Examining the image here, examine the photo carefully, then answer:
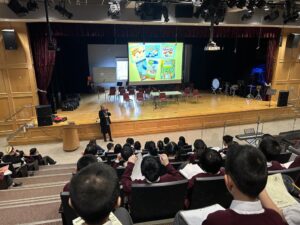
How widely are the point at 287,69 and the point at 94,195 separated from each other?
1215 cm

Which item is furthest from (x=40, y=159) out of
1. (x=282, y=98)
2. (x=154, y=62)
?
(x=282, y=98)

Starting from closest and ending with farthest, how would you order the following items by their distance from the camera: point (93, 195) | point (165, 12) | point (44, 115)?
1. point (93, 195)
2. point (165, 12)
3. point (44, 115)

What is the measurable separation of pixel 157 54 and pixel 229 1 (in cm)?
505

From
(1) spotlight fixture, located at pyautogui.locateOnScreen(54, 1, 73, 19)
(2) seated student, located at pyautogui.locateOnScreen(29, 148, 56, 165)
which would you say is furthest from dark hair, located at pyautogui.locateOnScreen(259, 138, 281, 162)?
(1) spotlight fixture, located at pyautogui.locateOnScreen(54, 1, 73, 19)

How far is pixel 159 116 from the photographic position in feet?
28.0

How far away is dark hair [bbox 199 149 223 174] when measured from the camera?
252cm

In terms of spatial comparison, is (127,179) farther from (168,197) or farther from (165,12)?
(165,12)

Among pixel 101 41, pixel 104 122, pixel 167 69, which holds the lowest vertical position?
pixel 104 122

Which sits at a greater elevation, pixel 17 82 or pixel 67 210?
pixel 17 82

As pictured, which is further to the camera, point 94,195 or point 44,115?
point 44,115

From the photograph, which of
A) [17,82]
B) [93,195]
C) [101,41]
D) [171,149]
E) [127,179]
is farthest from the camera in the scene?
[101,41]

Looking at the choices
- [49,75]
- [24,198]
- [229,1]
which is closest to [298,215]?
[24,198]

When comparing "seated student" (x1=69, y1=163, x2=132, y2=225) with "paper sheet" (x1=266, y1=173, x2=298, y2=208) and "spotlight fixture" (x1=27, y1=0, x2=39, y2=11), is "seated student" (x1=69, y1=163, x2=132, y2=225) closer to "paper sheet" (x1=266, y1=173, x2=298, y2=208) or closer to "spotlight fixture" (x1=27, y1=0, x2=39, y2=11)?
"paper sheet" (x1=266, y1=173, x2=298, y2=208)

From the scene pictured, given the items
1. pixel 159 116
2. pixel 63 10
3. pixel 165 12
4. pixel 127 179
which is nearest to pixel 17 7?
pixel 63 10
